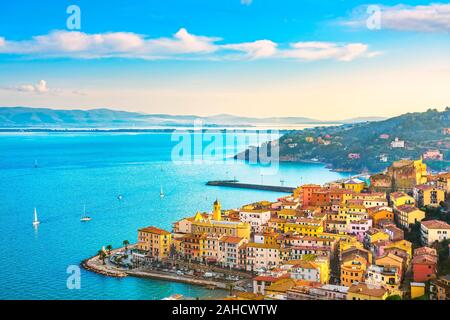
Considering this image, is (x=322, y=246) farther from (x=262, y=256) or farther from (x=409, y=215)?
(x=409, y=215)

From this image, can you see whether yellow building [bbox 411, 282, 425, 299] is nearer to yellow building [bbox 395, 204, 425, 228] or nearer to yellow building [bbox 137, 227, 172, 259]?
yellow building [bbox 395, 204, 425, 228]

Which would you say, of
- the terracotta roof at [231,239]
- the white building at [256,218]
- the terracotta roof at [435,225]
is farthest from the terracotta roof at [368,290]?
the white building at [256,218]

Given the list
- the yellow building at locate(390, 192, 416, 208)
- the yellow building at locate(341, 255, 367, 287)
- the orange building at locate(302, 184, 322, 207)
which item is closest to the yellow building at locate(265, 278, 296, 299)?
the yellow building at locate(341, 255, 367, 287)

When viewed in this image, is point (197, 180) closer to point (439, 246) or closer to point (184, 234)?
point (184, 234)

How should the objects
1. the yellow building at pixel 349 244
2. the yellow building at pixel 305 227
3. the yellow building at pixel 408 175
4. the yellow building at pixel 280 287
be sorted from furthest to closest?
the yellow building at pixel 408 175 → the yellow building at pixel 305 227 → the yellow building at pixel 349 244 → the yellow building at pixel 280 287

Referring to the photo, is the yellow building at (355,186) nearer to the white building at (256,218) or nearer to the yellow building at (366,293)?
the white building at (256,218)
